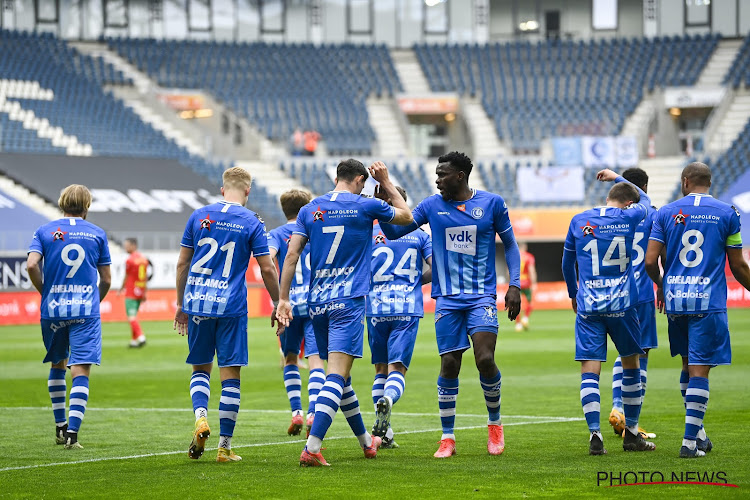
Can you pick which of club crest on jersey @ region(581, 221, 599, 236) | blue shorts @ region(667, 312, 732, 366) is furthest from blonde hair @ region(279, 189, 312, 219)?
blue shorts @ region(667, 312, 732, 366)

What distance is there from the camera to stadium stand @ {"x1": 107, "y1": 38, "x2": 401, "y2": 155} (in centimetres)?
4681

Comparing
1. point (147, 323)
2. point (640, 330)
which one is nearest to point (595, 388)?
point (640, 330)

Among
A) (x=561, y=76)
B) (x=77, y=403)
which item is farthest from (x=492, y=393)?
(x=561, y=76)

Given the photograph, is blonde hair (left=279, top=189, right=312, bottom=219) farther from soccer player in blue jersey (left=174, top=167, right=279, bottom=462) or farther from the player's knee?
the player's knee

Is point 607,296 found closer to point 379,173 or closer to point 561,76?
point 379,173

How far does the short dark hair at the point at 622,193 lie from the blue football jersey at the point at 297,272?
295 cm

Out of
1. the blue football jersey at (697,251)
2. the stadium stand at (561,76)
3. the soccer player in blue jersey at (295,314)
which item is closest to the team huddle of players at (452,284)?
the blue football jersey at (697,251)

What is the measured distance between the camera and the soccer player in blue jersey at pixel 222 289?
27.7ft

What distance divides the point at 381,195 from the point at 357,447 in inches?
89.0

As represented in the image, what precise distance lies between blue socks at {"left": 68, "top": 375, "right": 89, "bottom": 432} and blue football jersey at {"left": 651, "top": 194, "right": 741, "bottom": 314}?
5071 millimetres

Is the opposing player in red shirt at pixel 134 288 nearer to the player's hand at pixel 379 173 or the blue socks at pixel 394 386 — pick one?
the blue socks at pixel 394 386

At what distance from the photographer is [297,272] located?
10.5 metres

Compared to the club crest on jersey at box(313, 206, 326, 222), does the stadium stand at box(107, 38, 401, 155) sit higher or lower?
higher

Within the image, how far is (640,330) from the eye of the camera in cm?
918
